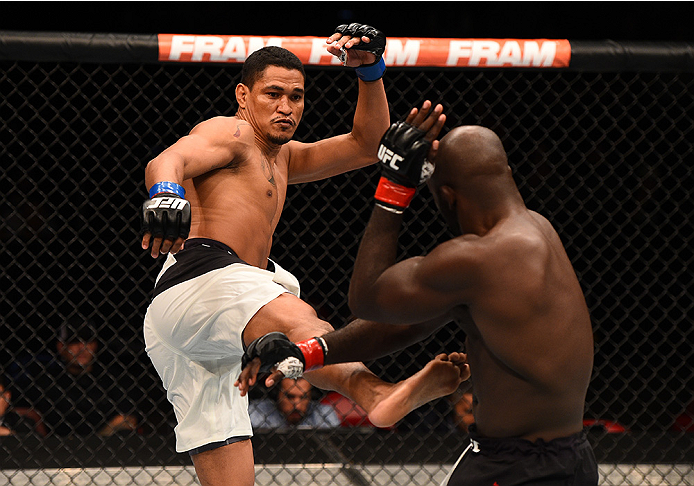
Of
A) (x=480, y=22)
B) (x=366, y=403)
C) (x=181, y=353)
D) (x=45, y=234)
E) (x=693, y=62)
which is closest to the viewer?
(x=366, y=403)

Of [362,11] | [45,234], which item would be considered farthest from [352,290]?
[362,11]

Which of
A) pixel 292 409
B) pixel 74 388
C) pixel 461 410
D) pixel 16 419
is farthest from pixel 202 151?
pixel 16 419

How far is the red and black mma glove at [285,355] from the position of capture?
145cm

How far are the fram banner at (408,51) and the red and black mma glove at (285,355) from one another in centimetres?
132

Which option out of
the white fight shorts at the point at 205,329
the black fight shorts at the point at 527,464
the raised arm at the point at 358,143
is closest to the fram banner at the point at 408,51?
the raised arm at the point at 358,143

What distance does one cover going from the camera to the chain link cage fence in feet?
9.24

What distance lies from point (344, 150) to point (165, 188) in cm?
87

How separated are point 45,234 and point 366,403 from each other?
2.80m

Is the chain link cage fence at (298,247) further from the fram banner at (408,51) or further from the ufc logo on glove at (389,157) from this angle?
the ufc logo on glove at (389,157)

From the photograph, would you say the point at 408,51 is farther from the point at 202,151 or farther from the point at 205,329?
the point at 205,329

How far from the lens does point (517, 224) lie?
4.28ft

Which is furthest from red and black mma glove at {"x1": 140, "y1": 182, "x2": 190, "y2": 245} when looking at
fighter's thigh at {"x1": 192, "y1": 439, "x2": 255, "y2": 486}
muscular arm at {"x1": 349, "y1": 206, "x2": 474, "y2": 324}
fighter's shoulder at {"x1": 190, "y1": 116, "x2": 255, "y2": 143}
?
fighter's thigh at {"x1": 192, "y1": 439, "x2": 255, "y2": 486}

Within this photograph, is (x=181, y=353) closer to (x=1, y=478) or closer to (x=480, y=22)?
(x=1, y=478)

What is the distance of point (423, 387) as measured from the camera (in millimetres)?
1459
